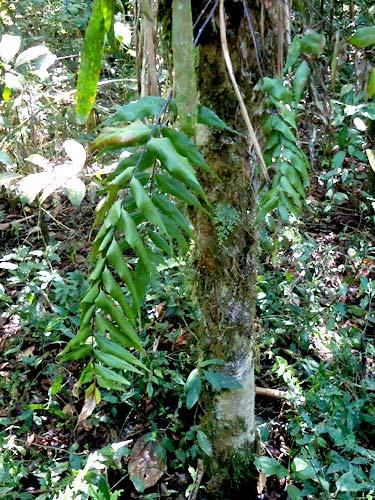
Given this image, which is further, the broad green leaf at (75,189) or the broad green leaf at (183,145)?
the broad green leaf at (75,189)

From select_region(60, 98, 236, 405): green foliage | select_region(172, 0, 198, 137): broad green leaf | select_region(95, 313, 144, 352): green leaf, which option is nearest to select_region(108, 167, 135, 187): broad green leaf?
select_region(60, 98, 236, 405): green foliage

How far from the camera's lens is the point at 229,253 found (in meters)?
1.39

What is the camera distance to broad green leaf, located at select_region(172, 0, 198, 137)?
842 mm

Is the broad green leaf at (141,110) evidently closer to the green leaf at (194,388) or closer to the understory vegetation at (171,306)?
the understory vegetation at (171,306)

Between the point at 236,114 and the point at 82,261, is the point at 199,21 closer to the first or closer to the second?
the point at 236,114

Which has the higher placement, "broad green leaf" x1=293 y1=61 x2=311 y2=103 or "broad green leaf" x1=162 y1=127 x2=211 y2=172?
"broad green leaf" x1=293 y1=61 x2=311 y2=103

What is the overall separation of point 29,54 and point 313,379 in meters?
1.25

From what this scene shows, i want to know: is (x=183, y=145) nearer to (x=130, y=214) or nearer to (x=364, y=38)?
(x=130, y=214)

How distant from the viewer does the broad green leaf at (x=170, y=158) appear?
32.2 inches

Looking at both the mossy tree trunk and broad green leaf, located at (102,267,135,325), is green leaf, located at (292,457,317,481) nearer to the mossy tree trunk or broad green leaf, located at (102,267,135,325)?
the mossy tree trunk

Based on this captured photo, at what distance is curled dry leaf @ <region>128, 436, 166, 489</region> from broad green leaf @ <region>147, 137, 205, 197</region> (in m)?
1.14

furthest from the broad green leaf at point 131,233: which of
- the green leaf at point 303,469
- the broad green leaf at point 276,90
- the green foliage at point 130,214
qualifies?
the green leaf at point 303,469

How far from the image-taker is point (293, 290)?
2270mm

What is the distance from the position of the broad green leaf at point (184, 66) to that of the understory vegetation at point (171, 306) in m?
0.05
